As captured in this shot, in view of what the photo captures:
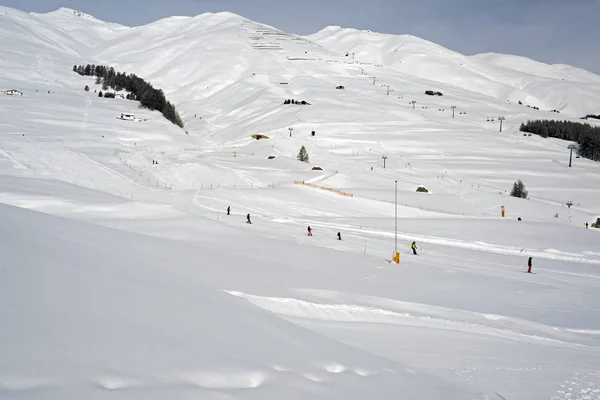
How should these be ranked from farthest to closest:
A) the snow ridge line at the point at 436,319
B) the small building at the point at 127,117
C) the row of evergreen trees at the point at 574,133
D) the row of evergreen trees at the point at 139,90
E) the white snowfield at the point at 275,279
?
the row of evergreen trees at the point at 139,90 → the row of evergreen trees at the point at 574,133 → the small building at the point at 127,117 → the snow ridge line at the point at 436,319 → the white snowfield at the point at 275,279

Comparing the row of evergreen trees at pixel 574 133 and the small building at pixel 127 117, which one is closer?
the small building at pixel 127 117

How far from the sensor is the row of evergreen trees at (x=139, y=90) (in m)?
88.0

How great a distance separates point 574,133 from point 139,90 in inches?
3397

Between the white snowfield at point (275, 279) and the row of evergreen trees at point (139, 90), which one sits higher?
the row of evergreen trees at point (139, 90)

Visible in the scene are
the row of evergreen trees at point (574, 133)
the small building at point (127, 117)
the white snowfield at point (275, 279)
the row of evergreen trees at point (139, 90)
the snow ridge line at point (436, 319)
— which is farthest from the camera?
the row of evergreen trees at point (139, 90)

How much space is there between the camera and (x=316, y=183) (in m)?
46.9

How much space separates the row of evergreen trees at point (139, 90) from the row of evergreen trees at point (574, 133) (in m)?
71.1

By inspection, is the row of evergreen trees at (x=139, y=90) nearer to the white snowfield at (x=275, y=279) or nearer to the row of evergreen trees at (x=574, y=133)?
the white snowfield at (x=275, y=279)

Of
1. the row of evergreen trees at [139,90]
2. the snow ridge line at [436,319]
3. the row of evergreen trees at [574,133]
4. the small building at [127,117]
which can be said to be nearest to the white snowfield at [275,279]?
the snow ridge line at [436,319]

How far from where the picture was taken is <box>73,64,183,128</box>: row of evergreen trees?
88.0 m

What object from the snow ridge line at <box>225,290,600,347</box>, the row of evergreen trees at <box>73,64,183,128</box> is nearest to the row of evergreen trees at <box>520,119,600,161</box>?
the row of evergreen trees at <box>73,64,183,128</box>

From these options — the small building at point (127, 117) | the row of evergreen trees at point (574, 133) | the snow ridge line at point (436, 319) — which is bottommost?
the snow ridge line at point (436, 319)

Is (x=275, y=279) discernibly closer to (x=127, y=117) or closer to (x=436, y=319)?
(x=436, y=319)

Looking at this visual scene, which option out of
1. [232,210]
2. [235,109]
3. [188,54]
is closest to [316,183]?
[232,210]
